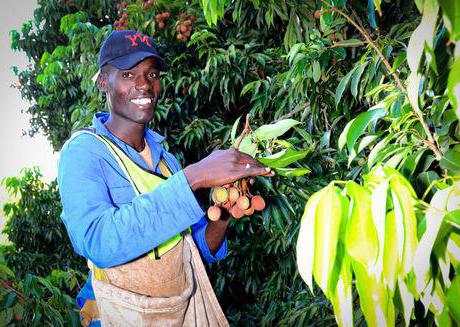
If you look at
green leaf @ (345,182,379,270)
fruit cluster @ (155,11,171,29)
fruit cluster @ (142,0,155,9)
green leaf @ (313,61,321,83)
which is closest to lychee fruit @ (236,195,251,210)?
green leaf @ (345,182,379,270)

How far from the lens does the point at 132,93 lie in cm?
105

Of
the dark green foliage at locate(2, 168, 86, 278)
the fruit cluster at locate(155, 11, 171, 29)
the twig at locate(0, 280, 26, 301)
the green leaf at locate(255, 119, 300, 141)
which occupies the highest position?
the fruit cluster at locate(155, 11, 171, 29)

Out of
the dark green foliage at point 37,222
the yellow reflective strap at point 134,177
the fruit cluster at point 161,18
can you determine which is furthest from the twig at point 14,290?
the dark green foliage at point 37,222

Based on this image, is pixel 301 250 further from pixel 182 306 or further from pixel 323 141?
pixel 323 141

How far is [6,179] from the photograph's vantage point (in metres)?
4.43

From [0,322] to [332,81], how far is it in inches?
56.2

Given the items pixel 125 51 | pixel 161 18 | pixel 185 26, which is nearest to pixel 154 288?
pixel 125 51

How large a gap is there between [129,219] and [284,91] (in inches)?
52.5

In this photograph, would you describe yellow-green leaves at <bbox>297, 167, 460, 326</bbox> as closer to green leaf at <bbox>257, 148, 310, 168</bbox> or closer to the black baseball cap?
green leaf at <bbox>257, 148, 310, 168</bbox>

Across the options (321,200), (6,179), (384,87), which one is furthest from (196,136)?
(6,179)

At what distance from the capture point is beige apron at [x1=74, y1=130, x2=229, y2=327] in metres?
0.88

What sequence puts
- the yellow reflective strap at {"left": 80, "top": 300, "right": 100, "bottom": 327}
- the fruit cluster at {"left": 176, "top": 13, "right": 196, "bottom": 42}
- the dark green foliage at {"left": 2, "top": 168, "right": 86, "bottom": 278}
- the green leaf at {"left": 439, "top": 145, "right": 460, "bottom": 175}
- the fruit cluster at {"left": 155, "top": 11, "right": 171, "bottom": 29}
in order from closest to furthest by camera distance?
→ the green leaf at {"left": 439, "top": 145, "right": 460, "bottom": 175} → the yellow reflective strap at {"left": 80, "top": 300, "right": 100, "bottom": 327} → the fruit cluster at {"left": 176, "top": 13, "right": 196, "bottom": 42} → the fruit cluster at {"left": 155, "top": 11, "right": 171, "bottom": 29} → the dark green foliage at {"left": 2, "top": 168, "right": 86, "bottom": 278}

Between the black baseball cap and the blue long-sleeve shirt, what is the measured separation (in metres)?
0.27

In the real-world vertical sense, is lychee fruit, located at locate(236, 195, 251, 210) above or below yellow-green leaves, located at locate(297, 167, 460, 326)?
below
